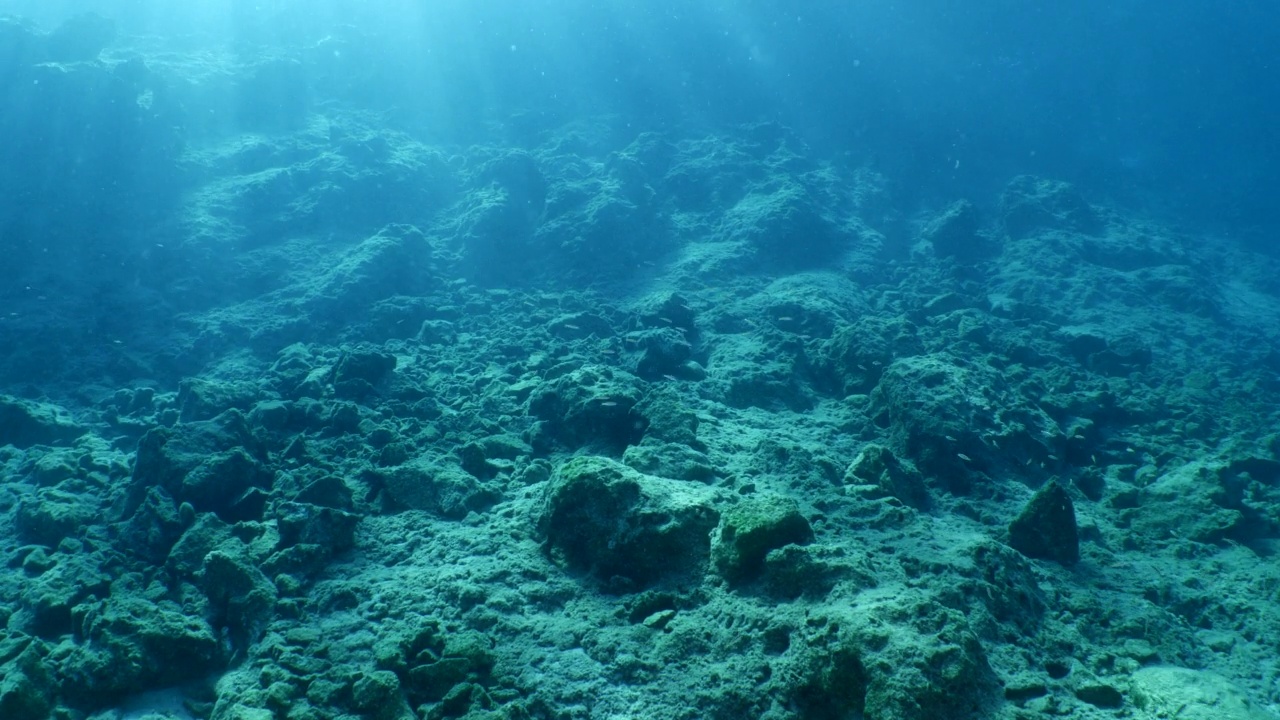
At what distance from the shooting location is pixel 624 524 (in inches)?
189

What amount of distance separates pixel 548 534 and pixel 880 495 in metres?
3.05

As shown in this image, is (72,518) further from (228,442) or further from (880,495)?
(880,495)

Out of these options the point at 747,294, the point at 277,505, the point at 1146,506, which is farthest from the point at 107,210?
the point at 1146,506

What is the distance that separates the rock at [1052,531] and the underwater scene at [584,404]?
0.03m

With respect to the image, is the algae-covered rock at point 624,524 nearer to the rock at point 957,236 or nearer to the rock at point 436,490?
the rock at point 436,490

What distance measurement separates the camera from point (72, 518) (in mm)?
6508

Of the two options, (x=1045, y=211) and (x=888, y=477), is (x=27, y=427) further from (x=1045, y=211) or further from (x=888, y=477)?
(x=1045, y=211)

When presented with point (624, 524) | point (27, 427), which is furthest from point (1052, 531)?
point (27, 427)

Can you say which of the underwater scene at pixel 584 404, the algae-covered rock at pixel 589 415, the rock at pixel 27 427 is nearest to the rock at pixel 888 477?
the underwater scene at pixel 584 404

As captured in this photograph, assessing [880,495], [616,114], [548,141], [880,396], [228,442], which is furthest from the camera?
[616,114]

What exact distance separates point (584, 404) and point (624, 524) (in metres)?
2.78

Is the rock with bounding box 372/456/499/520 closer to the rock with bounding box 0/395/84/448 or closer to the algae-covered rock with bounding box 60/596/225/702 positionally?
the algae-covered rock with bounding box 60/596/225/702

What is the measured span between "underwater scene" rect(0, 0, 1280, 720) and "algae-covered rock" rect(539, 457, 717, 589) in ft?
0.09

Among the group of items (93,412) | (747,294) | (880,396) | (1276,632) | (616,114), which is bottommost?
(1276,632)
